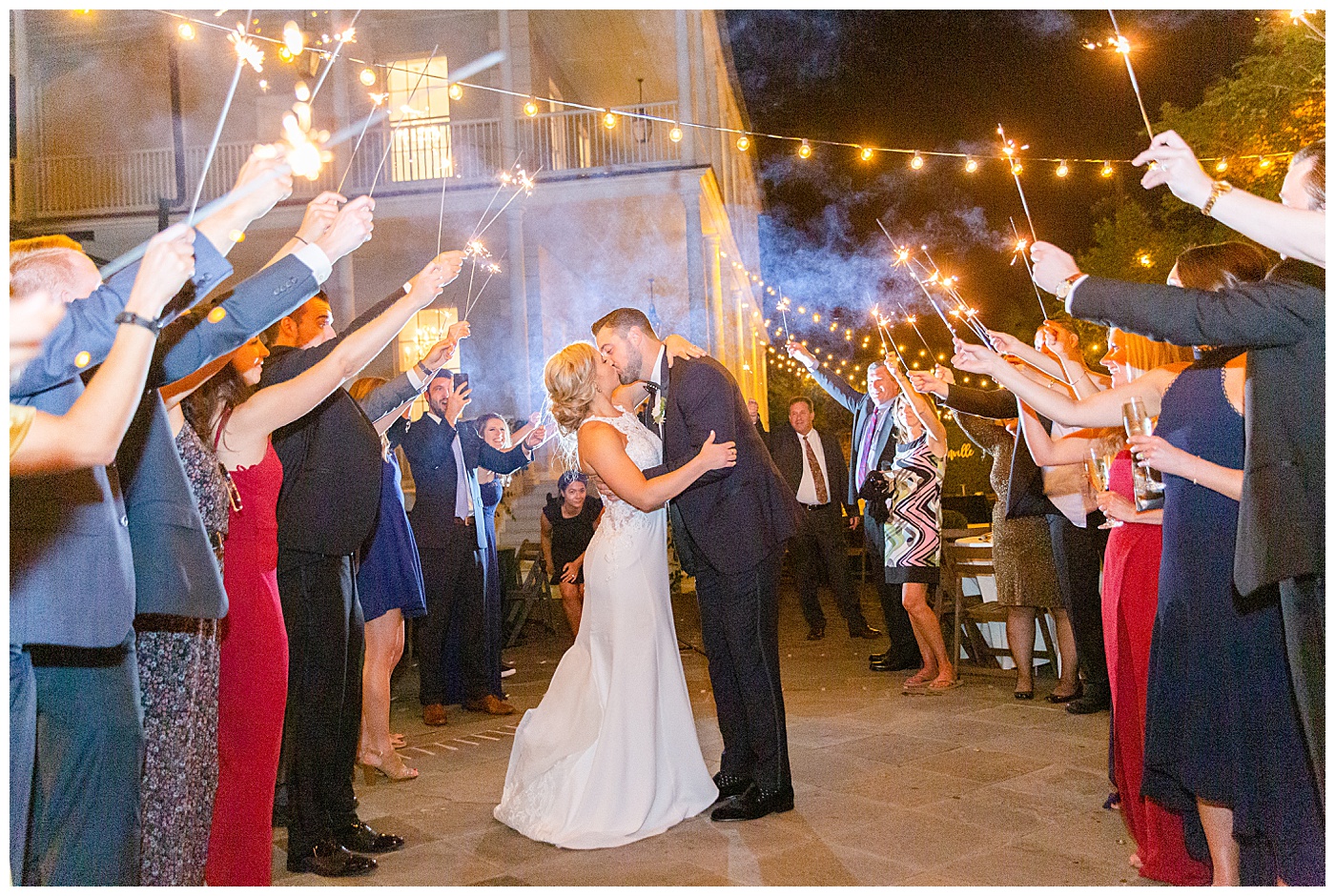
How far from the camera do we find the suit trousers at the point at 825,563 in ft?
26.5

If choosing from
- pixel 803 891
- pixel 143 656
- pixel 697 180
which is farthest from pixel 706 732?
pixel 697 180

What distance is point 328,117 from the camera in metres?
12.9

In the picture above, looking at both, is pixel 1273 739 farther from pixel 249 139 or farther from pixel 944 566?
pixel 249 139

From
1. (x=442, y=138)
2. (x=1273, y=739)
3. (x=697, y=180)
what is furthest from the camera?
(x=442, y=138)

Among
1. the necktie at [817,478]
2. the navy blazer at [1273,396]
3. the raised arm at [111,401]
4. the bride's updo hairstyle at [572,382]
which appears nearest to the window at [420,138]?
the necktie at [817,478]

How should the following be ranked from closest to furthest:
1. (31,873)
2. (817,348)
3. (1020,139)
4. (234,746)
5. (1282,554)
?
(31,873)
(1282,554)
(234,746)
(1020,139)
(817,348)

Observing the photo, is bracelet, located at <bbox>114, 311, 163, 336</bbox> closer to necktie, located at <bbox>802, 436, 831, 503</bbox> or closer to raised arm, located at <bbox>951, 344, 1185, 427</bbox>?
raised arm, located at <bbox>951, 344, 1185, 427</bbox>

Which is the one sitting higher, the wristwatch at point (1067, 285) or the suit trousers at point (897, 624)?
the wristwatch at point (1067, 285)

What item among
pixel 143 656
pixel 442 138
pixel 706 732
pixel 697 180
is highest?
pixel 442 138

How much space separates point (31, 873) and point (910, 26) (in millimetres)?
6194

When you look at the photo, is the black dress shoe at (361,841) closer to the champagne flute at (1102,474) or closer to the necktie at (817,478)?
the champagne flute at (1102,474)

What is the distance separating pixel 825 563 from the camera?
8.27m

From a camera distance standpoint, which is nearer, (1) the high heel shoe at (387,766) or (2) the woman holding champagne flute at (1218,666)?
(2) the woman holding champagne flute at (1218,666)

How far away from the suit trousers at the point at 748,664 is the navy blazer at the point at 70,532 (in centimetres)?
232
